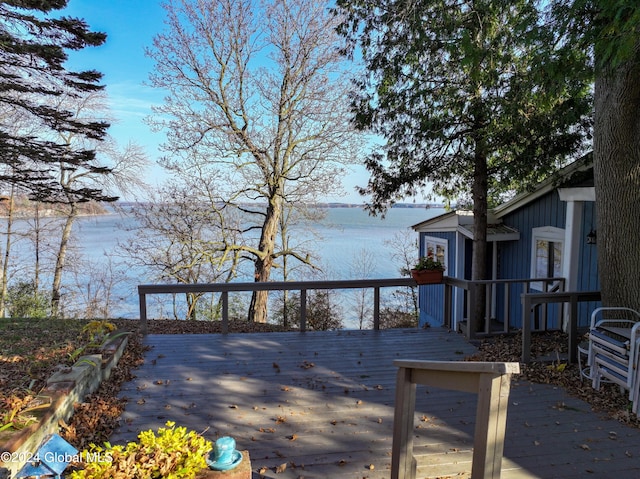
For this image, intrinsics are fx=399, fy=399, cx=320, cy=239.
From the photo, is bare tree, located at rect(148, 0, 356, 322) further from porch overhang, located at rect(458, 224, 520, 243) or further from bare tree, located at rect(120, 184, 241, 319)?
porch overhang, located at rect(458, 224, 520, 243)

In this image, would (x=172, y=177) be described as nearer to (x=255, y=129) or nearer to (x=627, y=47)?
(x=255, y=129)

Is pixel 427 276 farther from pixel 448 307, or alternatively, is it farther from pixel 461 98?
pixel 461 98

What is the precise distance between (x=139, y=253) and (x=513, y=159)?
11.6m

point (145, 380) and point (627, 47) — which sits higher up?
point (627, 47)

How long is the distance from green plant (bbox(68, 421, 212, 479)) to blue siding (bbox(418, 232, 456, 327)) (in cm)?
803

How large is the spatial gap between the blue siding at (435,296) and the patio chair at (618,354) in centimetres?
509

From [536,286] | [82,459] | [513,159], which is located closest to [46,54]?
[82,459]

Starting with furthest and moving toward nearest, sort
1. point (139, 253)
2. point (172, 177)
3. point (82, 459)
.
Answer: point (139, 253), point (172, 177), point (82, 459)

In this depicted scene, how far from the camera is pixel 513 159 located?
6.34 metres

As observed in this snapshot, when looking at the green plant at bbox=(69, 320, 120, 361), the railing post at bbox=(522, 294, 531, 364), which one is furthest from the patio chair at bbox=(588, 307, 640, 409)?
the green plant at bbox=(69, 320, 120, 361)

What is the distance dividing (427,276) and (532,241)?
301cm

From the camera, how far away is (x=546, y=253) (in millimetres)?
7570

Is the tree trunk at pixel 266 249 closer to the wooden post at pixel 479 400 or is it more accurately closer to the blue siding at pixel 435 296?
the blue siding at pixel 435 296

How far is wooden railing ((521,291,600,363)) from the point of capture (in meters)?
4.67
